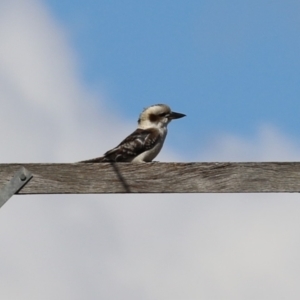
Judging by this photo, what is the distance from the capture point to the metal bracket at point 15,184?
4.77 meters

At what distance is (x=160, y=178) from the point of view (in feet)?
16.3

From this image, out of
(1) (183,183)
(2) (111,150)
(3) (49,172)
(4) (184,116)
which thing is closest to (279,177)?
(1) (183,183)

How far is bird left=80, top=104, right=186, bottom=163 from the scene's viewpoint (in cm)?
809

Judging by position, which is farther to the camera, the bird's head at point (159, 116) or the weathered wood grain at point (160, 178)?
the bird's head at point (159, 116)

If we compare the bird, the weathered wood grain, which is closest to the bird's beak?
the bird

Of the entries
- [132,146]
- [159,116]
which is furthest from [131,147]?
[159,116]

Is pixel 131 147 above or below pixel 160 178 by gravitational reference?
above

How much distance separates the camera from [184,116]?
367 inches

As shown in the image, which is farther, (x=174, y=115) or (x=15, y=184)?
(x=174, y=115)

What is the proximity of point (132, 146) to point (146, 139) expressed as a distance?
1.45 ft

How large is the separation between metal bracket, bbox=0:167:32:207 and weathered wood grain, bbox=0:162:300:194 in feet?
0.13

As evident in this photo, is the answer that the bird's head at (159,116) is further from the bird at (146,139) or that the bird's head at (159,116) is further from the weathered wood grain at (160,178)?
the weathered wood grain at (160,178)

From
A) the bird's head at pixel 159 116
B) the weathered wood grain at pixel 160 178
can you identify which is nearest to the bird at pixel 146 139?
the bird's head at pixel 159 116

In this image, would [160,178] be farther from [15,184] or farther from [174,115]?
[174,115]
